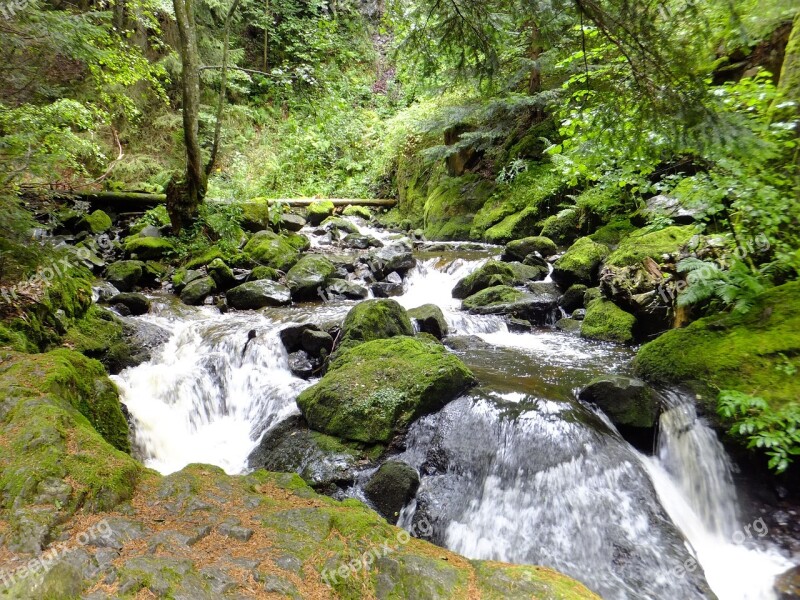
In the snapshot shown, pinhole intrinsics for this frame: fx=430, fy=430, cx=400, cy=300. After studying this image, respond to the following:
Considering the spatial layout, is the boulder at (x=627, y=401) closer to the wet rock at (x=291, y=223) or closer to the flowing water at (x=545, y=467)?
the flowing water at (x=545, y=467)

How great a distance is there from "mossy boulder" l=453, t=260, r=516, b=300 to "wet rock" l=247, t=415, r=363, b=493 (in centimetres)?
558

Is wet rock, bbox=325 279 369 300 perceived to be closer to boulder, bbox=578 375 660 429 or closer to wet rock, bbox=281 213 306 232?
wet rock, bbox=281 213 306 232

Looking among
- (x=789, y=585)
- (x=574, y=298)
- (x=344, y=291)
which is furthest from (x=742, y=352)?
(x=344, y=291)

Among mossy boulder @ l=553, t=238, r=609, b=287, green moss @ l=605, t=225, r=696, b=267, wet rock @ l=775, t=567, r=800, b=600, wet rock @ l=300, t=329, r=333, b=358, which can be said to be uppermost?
green moss @ l=605, t=225, r=696, b=267

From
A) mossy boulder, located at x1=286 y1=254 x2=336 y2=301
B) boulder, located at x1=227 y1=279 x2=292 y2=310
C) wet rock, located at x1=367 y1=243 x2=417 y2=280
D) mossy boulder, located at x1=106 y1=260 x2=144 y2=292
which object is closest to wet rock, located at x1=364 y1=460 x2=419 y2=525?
boulder, located at x1=227 y1=279 x2=292 y2=310

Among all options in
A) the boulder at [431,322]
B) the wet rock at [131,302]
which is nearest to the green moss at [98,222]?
the wet rock at [131,302]

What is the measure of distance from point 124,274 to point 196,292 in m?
1.84

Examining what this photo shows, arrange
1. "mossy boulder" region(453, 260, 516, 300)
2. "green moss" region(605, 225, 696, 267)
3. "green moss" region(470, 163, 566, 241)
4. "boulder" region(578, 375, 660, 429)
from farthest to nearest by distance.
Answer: "green moss" region(470, 163, 566, 241) → "mossy boulder" region(453, 260, 516, 300) → "green moss" region(605, 225, 696, 267) → "boulder" region(578, 375, 660, 429)

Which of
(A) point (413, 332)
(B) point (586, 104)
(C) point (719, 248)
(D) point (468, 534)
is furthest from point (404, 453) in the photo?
(C) point (719, 248)

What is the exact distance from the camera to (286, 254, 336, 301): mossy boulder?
991cm

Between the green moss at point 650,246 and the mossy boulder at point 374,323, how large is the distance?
4135 mm

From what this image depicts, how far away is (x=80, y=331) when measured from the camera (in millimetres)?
6090

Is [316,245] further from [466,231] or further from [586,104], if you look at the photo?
[586,104]

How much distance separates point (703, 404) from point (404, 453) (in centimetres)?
332
